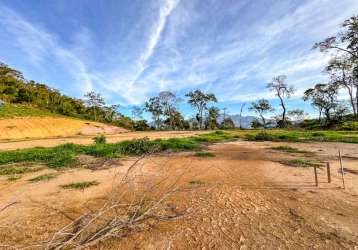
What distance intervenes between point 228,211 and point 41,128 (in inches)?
1271

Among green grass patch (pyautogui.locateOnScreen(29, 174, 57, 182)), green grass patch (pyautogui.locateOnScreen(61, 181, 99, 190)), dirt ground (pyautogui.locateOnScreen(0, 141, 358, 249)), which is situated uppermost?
green grass patch (pyautogui.locateOnScreen(29, 174, 57, 182))

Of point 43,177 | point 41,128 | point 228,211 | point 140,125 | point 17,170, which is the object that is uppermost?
point 140,125

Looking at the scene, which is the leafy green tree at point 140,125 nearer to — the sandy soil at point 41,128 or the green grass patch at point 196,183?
the sandy soil at point 41,128

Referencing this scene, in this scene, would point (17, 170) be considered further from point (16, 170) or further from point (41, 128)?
point (41, 128)

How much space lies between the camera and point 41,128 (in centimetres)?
3039

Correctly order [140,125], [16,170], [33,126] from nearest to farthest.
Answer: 1. [16,170]
2. [33,126]
3. [140,125]

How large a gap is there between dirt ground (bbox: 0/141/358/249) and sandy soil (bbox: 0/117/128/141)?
2395 cm

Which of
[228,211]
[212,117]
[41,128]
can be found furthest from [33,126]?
[212,117]

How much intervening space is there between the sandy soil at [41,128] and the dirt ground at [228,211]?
23.9m

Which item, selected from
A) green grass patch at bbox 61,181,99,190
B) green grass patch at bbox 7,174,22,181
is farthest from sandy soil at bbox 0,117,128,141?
green grass patch at bbox 61,181,99,190

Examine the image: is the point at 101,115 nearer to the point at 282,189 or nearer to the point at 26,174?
the point at 26,174

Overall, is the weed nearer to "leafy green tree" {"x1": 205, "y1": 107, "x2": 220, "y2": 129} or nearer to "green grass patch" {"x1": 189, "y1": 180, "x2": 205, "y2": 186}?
"green grass patch" {"x1": 189, "y1": 180, "x2": 205, "y2": 186}

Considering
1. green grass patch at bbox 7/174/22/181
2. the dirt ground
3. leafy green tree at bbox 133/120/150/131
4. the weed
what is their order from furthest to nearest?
leafy green tree at bbox 133/120/150/131 < the weed < green grass patch at bbox 7/174/22/181 < the dirt ground

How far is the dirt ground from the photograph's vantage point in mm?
3008
